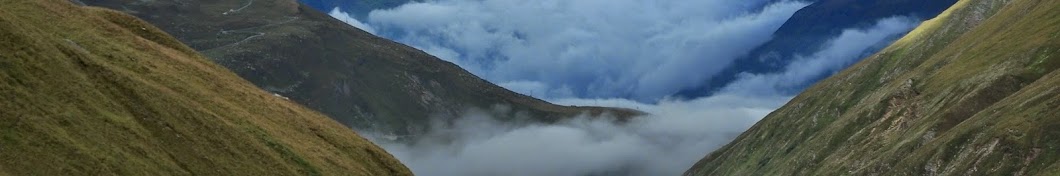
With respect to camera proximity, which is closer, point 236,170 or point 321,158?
point 236,170

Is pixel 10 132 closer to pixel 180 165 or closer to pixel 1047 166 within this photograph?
pixel 180 165

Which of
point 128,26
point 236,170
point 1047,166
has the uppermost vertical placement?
point 128,26

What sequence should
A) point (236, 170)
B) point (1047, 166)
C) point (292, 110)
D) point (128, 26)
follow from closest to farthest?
1. point (236, 170)
2. point (292, 110)
3. point (128, 26)
4. point (1047, 166)

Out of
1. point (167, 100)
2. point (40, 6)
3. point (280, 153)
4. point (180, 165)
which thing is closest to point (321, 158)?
point (280, 153)

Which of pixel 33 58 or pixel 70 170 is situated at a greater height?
pixel 33 58

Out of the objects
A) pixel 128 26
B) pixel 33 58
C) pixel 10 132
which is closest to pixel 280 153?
pixel 33 58

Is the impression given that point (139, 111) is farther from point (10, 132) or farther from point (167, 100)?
point (10, 132)

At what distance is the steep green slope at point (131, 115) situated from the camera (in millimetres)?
75188

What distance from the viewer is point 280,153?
98.3m

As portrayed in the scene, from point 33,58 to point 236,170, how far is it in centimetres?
1542

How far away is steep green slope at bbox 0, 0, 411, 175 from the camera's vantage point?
75188mm

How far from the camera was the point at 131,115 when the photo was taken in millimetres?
87625

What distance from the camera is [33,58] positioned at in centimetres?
8612

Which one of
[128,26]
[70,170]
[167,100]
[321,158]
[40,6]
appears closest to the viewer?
[70,170]
